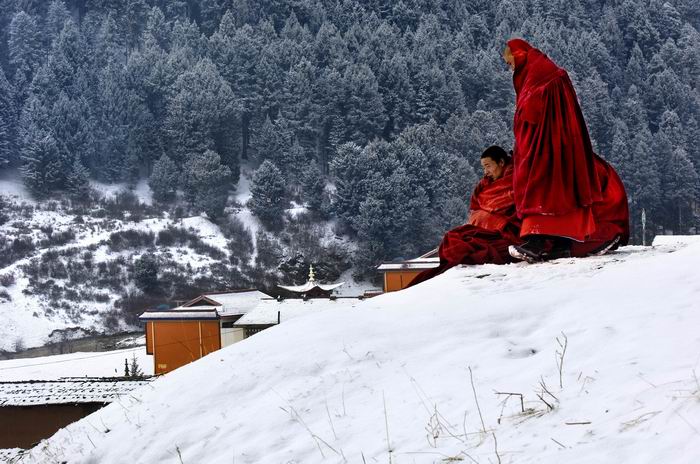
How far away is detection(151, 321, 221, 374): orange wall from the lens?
1289 inches

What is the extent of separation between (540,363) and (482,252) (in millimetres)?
3165

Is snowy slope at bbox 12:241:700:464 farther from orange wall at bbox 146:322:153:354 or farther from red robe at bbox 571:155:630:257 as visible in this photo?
orange wall at bbox 146:322:153:354

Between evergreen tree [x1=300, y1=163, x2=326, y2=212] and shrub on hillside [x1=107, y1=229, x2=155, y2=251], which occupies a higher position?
evergreen tree [x1=300, y1=163, x2=326, y2=212]

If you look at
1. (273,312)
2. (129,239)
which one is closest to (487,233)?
(273,312)

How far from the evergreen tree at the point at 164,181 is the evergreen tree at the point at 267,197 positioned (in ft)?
27.2

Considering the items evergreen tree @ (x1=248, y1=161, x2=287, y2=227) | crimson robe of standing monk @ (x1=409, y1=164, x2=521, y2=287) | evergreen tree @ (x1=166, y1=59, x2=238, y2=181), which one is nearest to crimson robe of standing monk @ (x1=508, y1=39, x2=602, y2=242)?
crimson robe of standing monk @ (x1=409, y1=164, x2=521, y2=287)

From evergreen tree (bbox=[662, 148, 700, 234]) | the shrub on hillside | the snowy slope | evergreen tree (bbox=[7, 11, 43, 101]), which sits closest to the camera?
the snowy slope

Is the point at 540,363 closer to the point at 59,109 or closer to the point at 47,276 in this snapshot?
the point at 47,276

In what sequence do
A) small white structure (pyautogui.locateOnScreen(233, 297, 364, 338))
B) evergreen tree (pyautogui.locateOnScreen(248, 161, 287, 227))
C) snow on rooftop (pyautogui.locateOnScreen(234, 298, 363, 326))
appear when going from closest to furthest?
small white structure (pyautogui.locateOnScreen(233, 297, 364, 338)) < snow on rooftop (pyautogui.locateOnScreen(234, 298, 363, 326)) < evergreen tree (pyautogui.locateOnScreen(248, 161, 287, 227))

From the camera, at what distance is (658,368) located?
12.1 feet

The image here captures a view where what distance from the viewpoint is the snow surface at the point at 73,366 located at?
3619cm

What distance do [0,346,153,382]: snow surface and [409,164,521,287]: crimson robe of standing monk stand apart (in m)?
28.4

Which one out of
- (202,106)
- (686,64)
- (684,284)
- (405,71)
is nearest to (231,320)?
(684,284)

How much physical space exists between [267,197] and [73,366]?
118 feet
